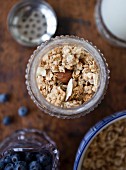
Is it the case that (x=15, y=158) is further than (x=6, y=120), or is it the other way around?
(x=6, y=120)

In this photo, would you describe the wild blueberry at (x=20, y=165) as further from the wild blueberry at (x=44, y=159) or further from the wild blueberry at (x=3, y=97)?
the wild blueberry at (x=3, y=97)

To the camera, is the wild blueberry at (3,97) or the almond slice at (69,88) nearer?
the almond slice at (69,88)

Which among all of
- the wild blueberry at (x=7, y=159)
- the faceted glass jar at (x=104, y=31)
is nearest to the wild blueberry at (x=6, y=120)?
the wild blueberry at (x=7, y=159)

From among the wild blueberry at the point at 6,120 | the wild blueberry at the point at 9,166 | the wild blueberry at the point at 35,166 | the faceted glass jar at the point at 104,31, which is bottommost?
the wild blueberry at the point at 35,166

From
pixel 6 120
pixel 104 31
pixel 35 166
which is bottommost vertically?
pixel 35 166

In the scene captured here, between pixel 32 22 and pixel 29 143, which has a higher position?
pixel 32 22

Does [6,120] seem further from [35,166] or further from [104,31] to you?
[104,31]

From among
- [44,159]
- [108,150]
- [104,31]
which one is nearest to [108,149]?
[108,150]

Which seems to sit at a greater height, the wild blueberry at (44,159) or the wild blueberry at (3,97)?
the wild blueberry at (3,97)
